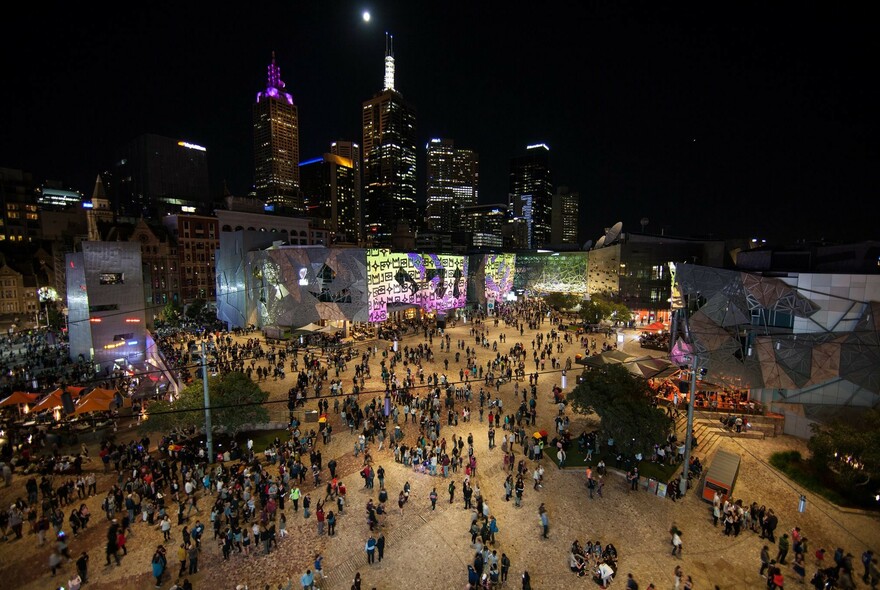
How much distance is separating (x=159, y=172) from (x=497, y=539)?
14368cm

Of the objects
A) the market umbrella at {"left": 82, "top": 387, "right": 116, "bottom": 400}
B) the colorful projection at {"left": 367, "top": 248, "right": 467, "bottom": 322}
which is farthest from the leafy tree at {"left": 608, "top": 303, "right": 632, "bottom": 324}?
the market umbrella at {"left": 82, "top": 387, "right": 116, "bottom": 400}

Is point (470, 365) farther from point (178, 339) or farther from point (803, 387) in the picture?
point (178, 339)

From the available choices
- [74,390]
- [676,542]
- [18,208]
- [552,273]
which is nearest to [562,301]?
[552,273]

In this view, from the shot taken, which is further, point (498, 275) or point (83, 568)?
point (498, 275)

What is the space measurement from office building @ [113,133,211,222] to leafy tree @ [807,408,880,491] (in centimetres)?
13345

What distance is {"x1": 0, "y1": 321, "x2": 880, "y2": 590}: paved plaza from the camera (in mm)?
11859

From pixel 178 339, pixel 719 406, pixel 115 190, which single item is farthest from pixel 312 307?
pixel 115 190

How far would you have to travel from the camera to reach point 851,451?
1516 centimetres

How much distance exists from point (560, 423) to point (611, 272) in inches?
1860

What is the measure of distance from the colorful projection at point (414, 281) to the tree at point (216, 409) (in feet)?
81.2

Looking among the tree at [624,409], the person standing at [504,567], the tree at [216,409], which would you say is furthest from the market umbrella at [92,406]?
the tree at [624,409]

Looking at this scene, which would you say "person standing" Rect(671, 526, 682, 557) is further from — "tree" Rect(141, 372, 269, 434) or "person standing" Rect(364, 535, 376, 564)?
"tree" Rect(141, 372, 269, 434)

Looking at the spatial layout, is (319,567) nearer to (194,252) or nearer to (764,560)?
(764,560)

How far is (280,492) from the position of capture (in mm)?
15055
